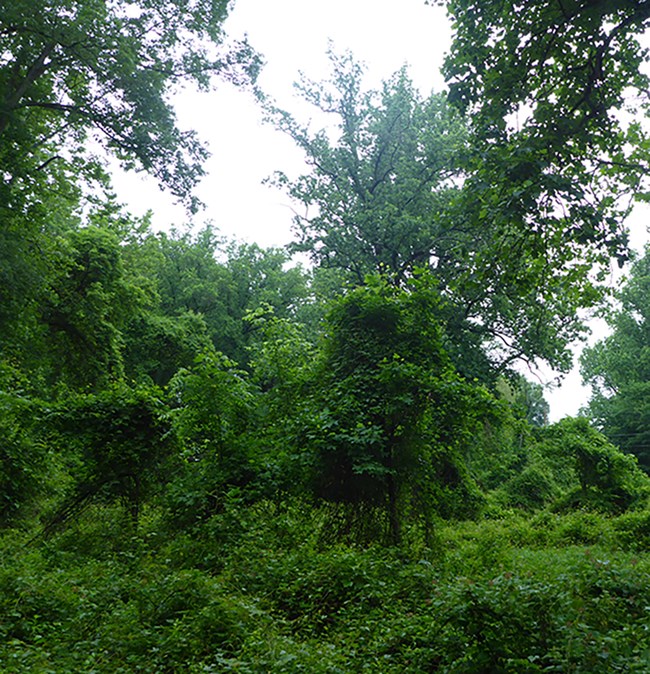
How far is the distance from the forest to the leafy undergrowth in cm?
3

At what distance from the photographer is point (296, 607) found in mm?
5648

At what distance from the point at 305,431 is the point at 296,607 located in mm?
2875

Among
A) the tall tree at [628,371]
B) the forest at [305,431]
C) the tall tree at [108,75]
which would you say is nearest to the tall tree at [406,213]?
the forest at [305,431]

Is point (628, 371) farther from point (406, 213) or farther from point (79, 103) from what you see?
point (79, 103)

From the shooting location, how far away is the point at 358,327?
29.2 ft

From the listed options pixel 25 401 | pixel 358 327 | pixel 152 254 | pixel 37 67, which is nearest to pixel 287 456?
pixel 358 327

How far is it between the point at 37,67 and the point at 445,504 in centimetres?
1206

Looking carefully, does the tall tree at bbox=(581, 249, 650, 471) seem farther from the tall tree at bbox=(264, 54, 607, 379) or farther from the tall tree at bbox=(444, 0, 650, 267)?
the tall tree at bbox=(444, 0, 650, 267)

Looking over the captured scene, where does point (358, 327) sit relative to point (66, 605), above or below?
above

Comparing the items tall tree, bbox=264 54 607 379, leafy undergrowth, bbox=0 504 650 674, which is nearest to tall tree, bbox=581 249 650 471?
tall tree, bbox=264 54 607 379

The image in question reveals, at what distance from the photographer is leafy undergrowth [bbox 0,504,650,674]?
3.57 metres

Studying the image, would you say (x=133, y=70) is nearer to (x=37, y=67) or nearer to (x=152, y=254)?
(x=37, y=67)

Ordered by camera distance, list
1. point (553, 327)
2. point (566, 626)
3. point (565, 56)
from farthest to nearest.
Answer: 1. point (553, 327)
2. point (565, 56)
3. point (566, 626)

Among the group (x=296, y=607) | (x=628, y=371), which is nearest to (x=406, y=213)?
(x=296, y=607)
